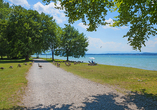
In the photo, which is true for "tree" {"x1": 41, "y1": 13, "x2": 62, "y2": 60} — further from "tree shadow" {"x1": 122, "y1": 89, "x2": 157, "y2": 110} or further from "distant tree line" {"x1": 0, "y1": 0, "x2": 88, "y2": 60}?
"tree shadow" {"x1": 122, "y1": 89, "x2": 157, "y2": 110}

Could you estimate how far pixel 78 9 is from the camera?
630 centimetres

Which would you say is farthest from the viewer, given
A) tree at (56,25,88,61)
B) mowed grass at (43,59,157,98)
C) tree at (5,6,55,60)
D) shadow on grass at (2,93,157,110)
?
tree at (56,25,88,61)

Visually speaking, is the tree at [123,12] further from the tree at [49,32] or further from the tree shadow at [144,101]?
the tree at [49,32]

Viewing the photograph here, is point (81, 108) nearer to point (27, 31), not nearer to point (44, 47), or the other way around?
point (27, 31)

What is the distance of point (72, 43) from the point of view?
4806 centimetres

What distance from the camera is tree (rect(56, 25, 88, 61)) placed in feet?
160

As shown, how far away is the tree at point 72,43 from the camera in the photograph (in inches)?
1921

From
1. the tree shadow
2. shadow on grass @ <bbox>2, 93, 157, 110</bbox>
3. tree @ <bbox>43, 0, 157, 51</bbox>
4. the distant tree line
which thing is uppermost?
the distant tree line

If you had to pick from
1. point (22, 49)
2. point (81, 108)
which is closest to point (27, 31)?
point (22, 49)

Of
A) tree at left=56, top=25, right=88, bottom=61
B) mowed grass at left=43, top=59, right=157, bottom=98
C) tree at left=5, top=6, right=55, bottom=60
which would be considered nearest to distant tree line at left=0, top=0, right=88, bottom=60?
tree at left=5, top=6, right=55, bottom=60

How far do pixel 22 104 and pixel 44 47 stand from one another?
1598 inches

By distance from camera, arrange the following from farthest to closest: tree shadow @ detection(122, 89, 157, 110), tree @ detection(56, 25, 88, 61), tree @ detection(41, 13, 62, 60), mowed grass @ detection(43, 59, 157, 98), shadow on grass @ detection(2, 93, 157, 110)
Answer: tree @ detection(56, 25, 88, 61) → tree @ detection(41, 13, 62, 60) → mowed grass @ detection(43, 59, 157, 98) → tree shadow @ detection(122, 89, 157, 110) → shadow on grass @ detection(2, 93, 157, 110)

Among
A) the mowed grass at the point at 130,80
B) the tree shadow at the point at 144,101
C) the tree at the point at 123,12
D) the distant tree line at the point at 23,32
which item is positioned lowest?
the mowed grass at the point at 130,80

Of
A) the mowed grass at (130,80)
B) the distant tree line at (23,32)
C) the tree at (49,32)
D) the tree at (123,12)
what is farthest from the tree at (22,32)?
the tree at (123,12)
